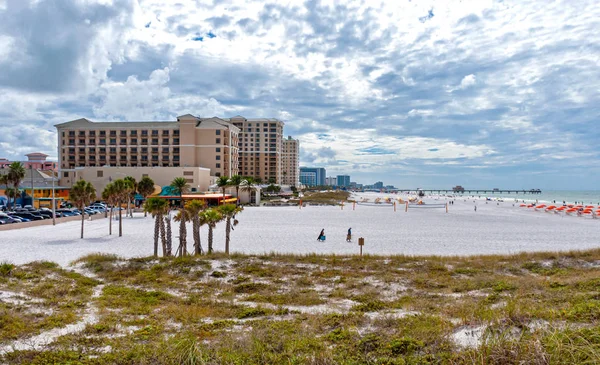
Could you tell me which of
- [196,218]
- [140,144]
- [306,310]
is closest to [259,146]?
[140,144]

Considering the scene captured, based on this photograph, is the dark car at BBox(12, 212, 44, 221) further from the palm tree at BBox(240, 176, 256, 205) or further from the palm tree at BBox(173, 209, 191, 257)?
the palm tree at BBox(240, 176, 256, 205)

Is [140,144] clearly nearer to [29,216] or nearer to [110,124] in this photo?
[110,124]

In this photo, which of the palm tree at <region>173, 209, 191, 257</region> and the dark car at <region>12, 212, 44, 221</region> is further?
the dark car at <region>12, 212, 44, 221</region>

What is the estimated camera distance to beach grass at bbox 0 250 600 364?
6898 mm

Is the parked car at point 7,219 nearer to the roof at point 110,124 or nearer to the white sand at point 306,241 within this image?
the white sand at point 306,241

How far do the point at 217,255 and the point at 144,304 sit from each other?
842cm

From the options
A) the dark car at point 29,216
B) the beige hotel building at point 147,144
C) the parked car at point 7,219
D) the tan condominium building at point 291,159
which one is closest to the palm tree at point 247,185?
the beige hotel building at point 147,144

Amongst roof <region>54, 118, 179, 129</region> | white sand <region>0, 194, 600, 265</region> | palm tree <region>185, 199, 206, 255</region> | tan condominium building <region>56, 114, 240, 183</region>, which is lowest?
white sand <region>0, 194, 600, 265</region>

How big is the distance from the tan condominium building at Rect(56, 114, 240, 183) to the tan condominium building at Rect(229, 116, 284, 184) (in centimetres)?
5125

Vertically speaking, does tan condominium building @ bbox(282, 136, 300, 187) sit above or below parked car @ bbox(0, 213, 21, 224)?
above

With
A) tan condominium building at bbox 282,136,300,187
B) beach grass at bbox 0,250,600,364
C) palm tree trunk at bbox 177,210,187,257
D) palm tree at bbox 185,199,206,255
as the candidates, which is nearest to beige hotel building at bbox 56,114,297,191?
palm tree at bbox 185,199,206,255

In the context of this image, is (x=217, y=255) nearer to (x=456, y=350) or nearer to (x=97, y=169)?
(x=456, y=350)

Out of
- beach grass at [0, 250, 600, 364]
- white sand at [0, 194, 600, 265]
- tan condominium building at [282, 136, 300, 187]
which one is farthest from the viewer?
tan condominium building at [282, 136, 300, 187]

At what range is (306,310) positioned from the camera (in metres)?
11.0
